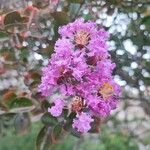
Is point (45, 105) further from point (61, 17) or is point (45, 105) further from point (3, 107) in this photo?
point (61, 17)

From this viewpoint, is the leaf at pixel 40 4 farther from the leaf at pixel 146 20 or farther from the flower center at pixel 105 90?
the flower center at pixel 105 90

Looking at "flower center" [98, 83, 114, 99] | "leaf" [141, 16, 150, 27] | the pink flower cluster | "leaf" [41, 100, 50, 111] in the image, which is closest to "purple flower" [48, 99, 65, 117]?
the pink flower cluster

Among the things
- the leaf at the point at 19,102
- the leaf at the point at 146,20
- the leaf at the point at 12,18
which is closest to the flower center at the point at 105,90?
the leaf at the point at 19,102

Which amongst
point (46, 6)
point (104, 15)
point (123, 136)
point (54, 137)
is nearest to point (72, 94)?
point (54, 137)

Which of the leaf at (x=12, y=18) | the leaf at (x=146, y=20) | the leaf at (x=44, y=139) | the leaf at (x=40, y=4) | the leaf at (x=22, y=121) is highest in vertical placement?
the leaf at (x=40, y=4)

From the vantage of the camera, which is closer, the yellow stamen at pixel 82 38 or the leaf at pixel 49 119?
the yellow stamen at pixel 82 38

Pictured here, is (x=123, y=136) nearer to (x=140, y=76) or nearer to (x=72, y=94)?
(x=140, y=76)

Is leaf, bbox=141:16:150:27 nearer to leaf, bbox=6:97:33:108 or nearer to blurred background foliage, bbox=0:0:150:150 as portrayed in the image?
blurred background foliage, bbox=0:0:150:150

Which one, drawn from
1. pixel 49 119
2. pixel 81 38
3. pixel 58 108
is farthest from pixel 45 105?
pixel 81 38
